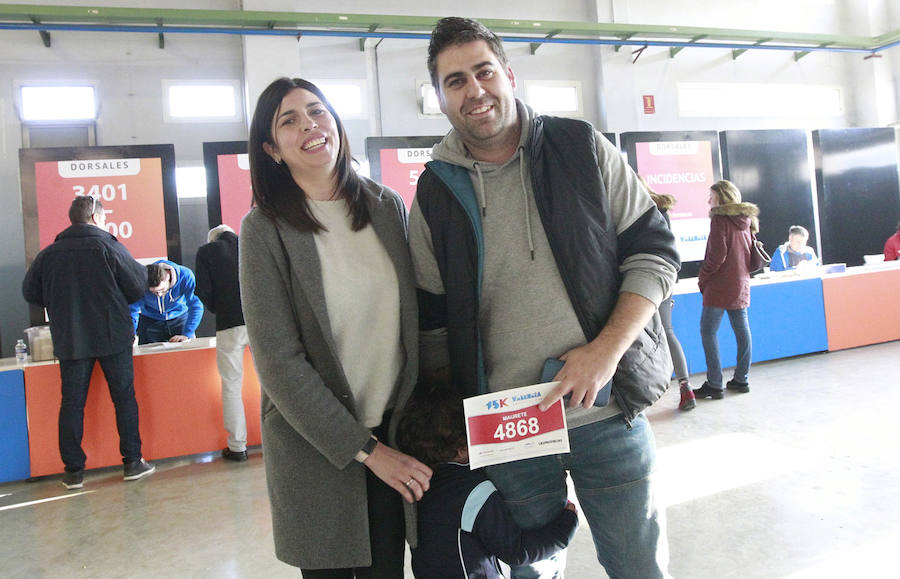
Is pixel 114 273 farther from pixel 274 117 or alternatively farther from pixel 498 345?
pixel 498 345

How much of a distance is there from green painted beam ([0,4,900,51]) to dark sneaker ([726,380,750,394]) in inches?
172

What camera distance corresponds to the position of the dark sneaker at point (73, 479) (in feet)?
11.5

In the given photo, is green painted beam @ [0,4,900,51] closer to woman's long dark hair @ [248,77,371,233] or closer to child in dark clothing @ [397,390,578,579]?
woman's long dark hair @ [248,77,371,233]

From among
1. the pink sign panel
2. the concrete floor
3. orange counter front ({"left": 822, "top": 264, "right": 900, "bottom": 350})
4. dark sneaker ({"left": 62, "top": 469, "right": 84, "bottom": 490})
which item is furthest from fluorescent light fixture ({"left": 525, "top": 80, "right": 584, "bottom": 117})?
dark sneaker ({"left": 62, "top": 469, "right": 84, "bottom": 490})

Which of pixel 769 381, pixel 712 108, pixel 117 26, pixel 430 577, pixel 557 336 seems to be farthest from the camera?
pixel 712 108

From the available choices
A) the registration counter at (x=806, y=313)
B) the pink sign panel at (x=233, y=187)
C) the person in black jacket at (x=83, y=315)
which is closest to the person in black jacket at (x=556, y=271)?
the person in black jacket at (x=83, y=315)

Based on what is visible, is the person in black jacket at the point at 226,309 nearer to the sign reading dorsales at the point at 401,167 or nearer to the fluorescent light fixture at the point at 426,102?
the sign reading dorsales at the point at 401,167

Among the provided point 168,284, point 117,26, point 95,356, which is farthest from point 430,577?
point 117,26

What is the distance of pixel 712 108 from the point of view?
28.3 ft

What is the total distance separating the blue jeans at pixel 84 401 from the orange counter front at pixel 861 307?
562 centimetres

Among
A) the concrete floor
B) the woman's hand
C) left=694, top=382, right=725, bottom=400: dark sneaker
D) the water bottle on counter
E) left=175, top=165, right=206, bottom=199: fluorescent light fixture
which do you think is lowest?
the concrete floor

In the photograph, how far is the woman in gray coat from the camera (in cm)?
109

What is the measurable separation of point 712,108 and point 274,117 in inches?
347

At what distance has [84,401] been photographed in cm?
348
